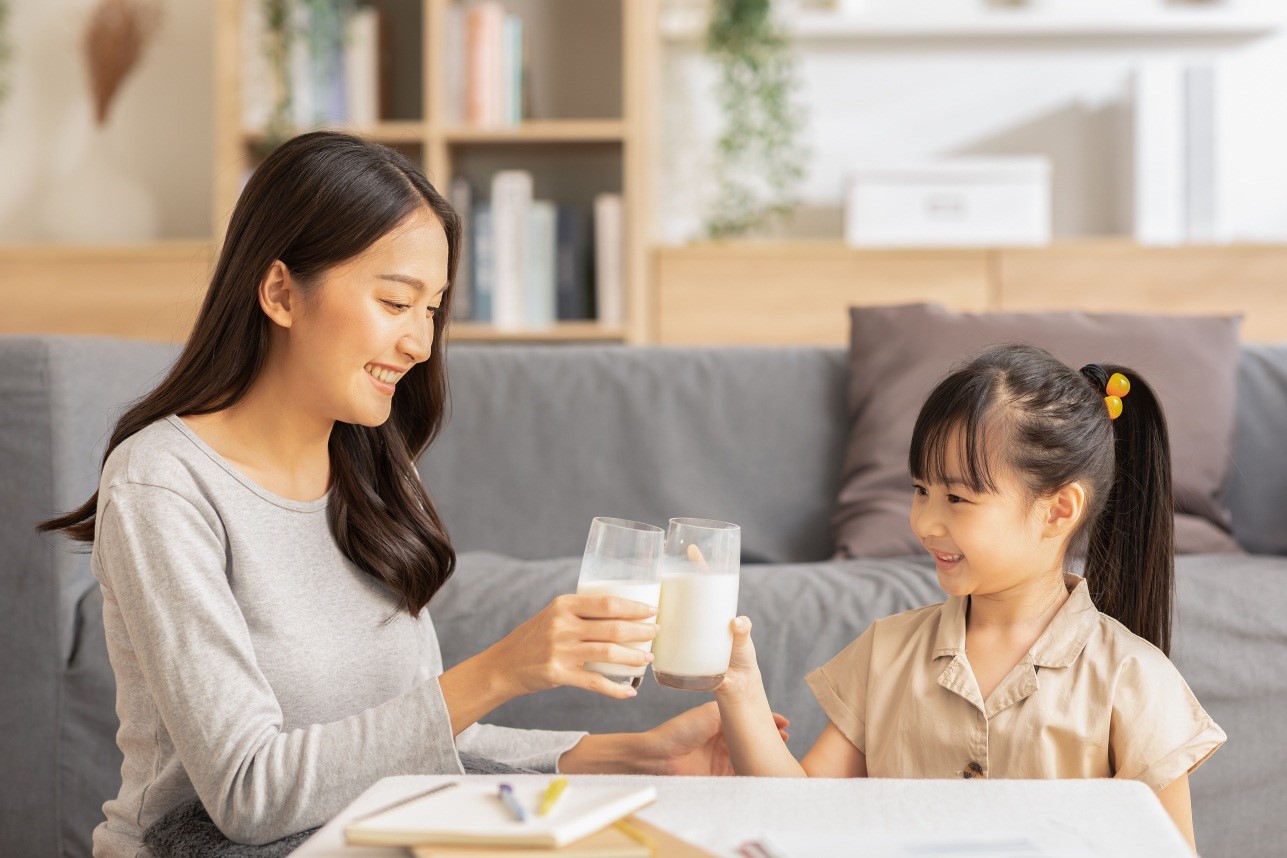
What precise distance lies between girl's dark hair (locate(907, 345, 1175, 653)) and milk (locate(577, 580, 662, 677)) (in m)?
0.36

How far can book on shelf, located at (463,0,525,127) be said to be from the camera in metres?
3.26

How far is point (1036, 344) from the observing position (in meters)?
2.06

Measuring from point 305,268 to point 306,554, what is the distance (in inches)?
11.0

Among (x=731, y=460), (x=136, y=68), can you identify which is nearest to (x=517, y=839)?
(x=731, y=460)

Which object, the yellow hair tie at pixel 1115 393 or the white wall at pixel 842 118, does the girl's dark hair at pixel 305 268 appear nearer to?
the yellow hair tie at pixel 1115 393

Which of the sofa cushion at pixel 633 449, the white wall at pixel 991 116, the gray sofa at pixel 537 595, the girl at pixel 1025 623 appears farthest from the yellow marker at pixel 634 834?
the white wall at pixel 991 116

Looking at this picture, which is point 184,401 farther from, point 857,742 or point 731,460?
point 731,460

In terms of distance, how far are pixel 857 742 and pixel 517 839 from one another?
0.62 meters

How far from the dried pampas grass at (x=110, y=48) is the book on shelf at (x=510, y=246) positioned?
1226mm

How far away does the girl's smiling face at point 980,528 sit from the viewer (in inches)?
44.6

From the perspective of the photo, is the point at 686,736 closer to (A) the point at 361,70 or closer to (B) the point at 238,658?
(B) the point at 238,658

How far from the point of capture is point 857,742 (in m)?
1.22

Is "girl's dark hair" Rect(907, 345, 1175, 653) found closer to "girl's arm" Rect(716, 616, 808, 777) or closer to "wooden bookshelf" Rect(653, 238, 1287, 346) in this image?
"girl's arm" Rect(716, 616, 808, 777)

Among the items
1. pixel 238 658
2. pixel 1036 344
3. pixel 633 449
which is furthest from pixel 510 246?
pixel 238 658
